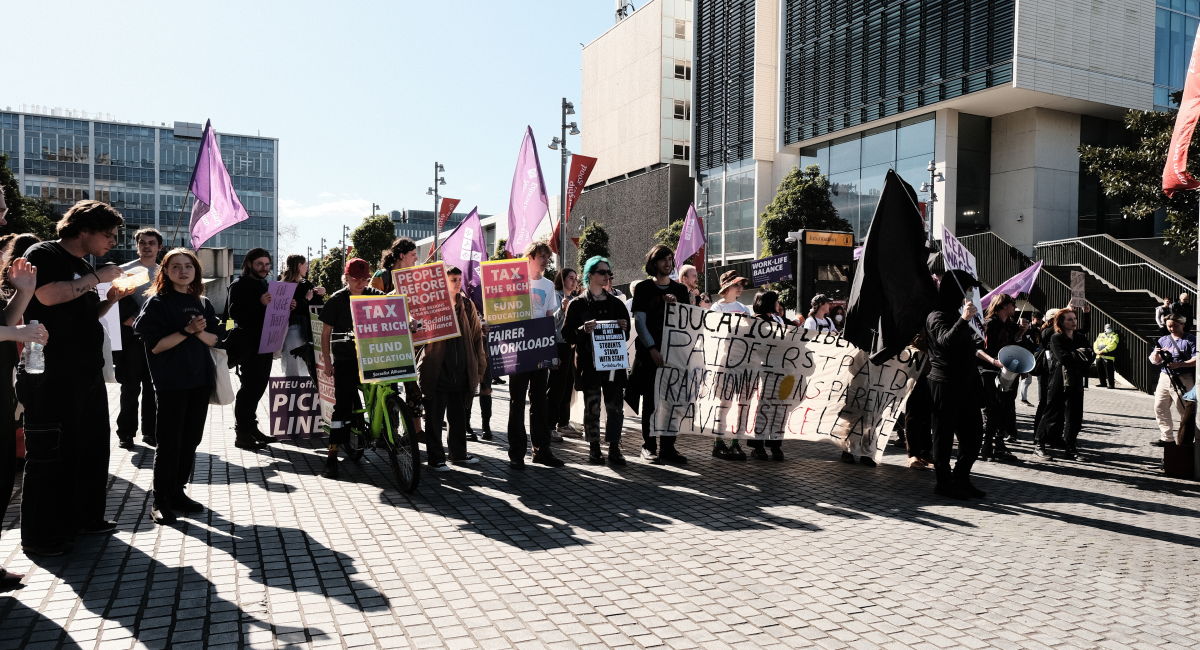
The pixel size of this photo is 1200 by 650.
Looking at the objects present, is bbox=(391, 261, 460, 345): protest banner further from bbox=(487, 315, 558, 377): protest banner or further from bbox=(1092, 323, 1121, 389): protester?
bbox=(1092, 323, 1121, 389): protester

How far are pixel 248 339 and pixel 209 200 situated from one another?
14.1ft

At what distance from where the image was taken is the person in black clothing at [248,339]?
817 centimetres

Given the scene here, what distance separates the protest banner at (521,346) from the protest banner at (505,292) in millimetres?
83

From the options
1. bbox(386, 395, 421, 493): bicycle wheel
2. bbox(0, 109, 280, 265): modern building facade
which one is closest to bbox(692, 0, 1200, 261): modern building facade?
bbox(386, 395, 421, 493): bicycle wheel

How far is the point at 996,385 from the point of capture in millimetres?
8961

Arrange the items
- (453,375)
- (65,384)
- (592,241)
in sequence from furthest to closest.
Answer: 1. (592,241)
2. (453,375)
3. (65,384)

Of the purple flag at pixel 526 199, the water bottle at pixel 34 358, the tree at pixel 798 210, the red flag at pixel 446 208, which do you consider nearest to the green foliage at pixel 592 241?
the tree at pixel 798 210

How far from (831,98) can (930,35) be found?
5.92m

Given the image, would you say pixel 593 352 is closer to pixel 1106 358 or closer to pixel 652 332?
pixel 652 332

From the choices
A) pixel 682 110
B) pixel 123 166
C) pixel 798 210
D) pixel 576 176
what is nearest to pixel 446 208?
pixel 576 176

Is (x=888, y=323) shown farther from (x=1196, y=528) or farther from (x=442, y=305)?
(x=442, y=305)

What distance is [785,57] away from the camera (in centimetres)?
3984

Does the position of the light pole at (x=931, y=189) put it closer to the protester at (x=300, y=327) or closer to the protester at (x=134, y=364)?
the protester at (x=300, y=327)

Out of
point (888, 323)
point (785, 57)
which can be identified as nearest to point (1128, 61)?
point (785, 57)
